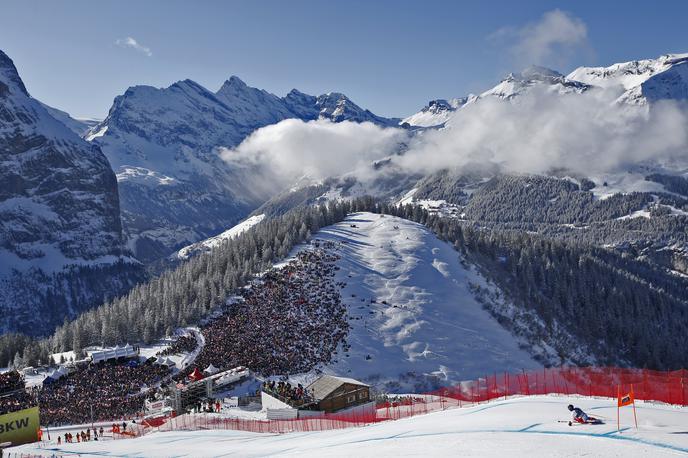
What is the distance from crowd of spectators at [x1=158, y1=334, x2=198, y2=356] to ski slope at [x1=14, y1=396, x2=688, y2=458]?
5194 centimetres

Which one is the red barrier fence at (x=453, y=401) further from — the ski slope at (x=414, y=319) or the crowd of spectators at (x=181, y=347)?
the crowd of spectators at (x=181, y=347)

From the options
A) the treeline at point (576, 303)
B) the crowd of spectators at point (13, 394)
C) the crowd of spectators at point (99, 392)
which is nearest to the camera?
the crowd of spectators at point (99, 392)

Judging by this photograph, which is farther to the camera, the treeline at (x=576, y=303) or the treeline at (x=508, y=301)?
the treeline at (x=576, y=303)

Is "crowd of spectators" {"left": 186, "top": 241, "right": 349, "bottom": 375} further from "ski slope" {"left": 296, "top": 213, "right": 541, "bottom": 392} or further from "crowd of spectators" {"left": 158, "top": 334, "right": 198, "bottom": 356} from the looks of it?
"ski slope" {"left": 296, "top": 213, "right": 541, "bottom": 392}

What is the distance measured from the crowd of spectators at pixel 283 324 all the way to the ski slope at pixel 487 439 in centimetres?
4833

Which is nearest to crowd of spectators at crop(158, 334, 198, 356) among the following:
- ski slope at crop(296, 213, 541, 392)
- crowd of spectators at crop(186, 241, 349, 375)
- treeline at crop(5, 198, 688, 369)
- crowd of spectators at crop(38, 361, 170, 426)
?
crowd of spectators at crop(186, 241, 349, 375)

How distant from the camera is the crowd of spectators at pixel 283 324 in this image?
105 metres

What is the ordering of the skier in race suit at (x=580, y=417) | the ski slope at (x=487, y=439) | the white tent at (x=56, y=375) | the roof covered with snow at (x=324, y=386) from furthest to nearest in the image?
the white tent at (x=56, y=375)
the roof covered with snow at (x=324, y=386)
the skier in race suit at (x=580, y=417)
the ski slope at (x=487, y=439)

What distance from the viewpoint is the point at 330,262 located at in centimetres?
14712

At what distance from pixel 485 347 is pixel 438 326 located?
34.0 ft

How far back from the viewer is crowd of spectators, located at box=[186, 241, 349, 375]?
4134 inches

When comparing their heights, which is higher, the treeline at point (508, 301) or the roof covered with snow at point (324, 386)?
the treeline at point (508, 301)

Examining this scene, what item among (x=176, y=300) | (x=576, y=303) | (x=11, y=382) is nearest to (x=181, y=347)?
(x=11, y=382)

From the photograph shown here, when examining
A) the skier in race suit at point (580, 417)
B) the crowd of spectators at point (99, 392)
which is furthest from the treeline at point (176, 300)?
the skier in race suit at point (580, 417)
